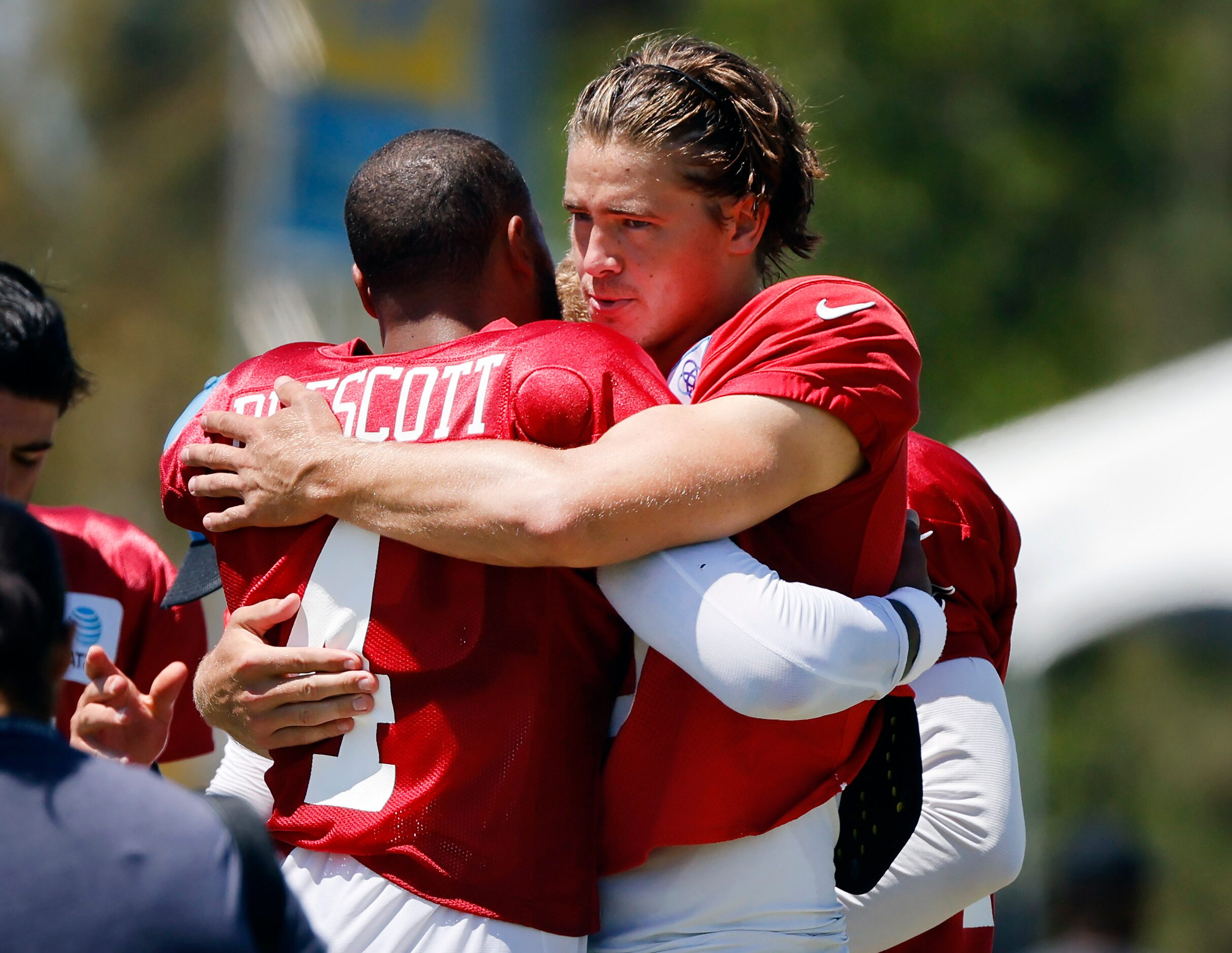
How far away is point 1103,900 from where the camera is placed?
5.68 metres

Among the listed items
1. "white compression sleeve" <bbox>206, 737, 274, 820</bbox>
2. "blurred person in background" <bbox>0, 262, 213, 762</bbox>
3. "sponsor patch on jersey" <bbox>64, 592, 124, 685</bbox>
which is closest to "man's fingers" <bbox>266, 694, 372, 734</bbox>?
"white compression sleeve" <bbox>206, 737, 274, 820</bbox>

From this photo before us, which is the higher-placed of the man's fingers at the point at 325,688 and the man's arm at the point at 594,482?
the man's arm at the point at 594,482

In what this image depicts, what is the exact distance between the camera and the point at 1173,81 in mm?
15797

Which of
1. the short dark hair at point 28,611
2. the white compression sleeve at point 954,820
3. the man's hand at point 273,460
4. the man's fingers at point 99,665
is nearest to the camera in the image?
the short dark hair at point 28,611

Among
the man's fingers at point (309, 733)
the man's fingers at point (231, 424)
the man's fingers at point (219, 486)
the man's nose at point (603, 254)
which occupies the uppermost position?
the man's nose at point (603, 254)

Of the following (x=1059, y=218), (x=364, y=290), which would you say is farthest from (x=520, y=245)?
(x=1059, y=218)

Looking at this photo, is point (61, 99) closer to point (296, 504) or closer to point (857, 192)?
point (857, 192)

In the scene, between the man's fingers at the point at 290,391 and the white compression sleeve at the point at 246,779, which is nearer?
the man's fingers at the point at 290,391

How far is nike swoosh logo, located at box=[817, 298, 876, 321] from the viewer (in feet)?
7.45

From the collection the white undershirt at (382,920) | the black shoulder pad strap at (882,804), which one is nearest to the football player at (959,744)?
the black shoulder pad strap at (882,804)

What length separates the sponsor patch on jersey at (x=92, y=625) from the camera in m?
3.69

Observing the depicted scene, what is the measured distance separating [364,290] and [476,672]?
782 mm

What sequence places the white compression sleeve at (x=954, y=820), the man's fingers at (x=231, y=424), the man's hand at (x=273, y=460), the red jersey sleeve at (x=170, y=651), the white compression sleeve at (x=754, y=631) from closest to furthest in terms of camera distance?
the white compression sleeve at (x=754, y=631) → the man's hand at (x=273, y=460) → the man's fingers at (x=231, y=424) → the white compression sleeve at (x=954, y=820) → the red jersey sleeve at (x=170, y=651)

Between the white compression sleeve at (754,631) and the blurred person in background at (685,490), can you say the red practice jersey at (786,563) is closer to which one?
the blurred person in background at (685,490)
